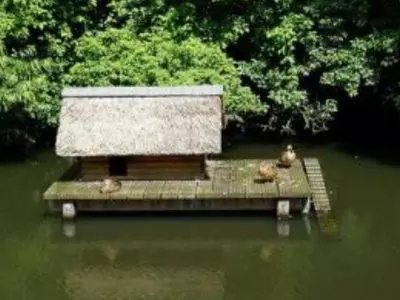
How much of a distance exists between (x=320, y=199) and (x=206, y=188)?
347 centimetres

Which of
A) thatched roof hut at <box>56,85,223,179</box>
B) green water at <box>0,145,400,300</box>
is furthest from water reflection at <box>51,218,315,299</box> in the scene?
thatched roof hut at <box>56,85,223,179</box>

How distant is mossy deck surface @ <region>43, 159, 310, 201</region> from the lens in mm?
23578

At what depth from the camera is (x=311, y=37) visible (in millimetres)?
29391

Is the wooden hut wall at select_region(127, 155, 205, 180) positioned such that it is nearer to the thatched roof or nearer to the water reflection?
the thatched roof

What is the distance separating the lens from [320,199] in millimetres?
24688

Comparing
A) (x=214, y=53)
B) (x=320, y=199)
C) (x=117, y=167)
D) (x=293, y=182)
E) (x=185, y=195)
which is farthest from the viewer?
(x=214, y=53)

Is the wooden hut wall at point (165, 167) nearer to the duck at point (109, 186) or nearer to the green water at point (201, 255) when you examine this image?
the duck at point (109, 186)

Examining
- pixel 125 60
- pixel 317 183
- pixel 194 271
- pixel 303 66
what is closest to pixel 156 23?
pixel 125 60

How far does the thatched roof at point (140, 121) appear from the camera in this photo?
959 inches

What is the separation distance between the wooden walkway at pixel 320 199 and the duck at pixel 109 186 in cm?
584

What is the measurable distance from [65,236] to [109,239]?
51.6 inches

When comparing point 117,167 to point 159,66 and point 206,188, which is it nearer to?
point 206,188

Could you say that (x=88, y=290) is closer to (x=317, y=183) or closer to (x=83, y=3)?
(x=317, y=183)

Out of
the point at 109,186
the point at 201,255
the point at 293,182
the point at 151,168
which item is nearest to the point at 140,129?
the point at 151,168
